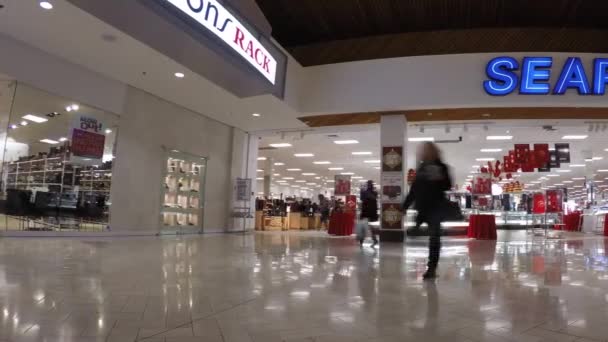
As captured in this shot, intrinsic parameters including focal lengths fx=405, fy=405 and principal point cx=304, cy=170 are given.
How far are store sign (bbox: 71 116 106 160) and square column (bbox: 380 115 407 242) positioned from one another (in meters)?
6.78

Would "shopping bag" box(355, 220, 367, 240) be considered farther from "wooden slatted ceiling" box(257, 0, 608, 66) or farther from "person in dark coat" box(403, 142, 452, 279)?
"person in dark coat" box(403, 142, 452, 279)

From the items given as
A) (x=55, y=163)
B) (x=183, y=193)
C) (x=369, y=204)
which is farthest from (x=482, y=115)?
(x=55, y=163)

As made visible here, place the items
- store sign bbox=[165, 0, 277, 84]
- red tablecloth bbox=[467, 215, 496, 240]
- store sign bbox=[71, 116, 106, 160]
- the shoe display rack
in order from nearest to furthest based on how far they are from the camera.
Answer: store sign bbox=[165, 0, 277, 84] < store sign bbox=[71, 116, 106, 160] < the shoe display rack < red tablecloth bbox=[467, 215, 496, 240]

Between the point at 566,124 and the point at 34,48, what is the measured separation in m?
12.8

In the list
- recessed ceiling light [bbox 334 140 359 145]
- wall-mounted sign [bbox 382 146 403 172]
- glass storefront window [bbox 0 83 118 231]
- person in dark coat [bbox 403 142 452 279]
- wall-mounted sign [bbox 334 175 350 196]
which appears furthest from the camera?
recessed ceiling light [bbox 334 140 359 145]

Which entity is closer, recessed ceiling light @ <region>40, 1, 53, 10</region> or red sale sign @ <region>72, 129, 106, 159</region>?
recessed ceiling light @ <region>40, 1, 53, 10</region>

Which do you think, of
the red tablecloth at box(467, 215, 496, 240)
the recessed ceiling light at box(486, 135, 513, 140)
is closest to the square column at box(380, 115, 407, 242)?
the red tablecloth at box(467, 215, 496, 240)

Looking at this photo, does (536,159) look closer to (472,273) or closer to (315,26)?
(315,26)

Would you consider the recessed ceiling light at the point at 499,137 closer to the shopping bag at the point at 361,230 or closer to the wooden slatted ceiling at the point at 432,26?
the wooden slatted ceiling at the point at 432,26

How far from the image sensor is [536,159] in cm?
1344

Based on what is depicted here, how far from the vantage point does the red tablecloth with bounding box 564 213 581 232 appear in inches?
779

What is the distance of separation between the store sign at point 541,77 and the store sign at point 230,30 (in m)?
6.62

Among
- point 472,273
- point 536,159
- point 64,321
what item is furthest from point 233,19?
point 536,159

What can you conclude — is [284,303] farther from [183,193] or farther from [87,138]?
[183,193]
